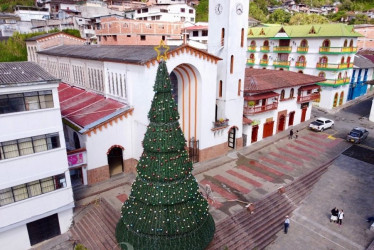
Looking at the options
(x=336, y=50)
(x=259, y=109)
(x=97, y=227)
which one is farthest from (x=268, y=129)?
(x=97, y=227)

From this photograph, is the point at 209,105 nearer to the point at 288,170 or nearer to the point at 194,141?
the point at 194,141

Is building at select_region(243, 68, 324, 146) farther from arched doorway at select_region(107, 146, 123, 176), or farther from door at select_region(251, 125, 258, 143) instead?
arched doorway at select_region(107, 146, 123, 176)

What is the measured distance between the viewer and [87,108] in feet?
82.0

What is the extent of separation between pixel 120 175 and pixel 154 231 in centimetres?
1213

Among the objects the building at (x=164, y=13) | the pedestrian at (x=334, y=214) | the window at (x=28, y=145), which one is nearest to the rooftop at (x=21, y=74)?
the window at (x=28, y=145)

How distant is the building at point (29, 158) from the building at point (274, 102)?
18999 millimetres

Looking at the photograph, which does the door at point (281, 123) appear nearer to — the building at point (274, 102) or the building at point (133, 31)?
the building at point (274, 102)

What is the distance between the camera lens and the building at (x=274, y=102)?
A: 2900 cm

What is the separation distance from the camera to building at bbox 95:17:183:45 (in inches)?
2095

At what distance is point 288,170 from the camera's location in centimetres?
2492

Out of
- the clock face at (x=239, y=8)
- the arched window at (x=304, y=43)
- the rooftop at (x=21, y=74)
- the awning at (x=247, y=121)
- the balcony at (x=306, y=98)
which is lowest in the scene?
the awning at (x=247, y=121)

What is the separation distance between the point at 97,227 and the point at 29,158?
6282 mm

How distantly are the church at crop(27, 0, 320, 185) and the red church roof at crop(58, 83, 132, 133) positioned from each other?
0.08m

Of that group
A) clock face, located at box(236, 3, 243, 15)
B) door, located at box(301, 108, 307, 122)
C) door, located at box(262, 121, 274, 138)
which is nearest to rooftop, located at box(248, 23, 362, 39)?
door, located at box(301, 108, 307, 122)
